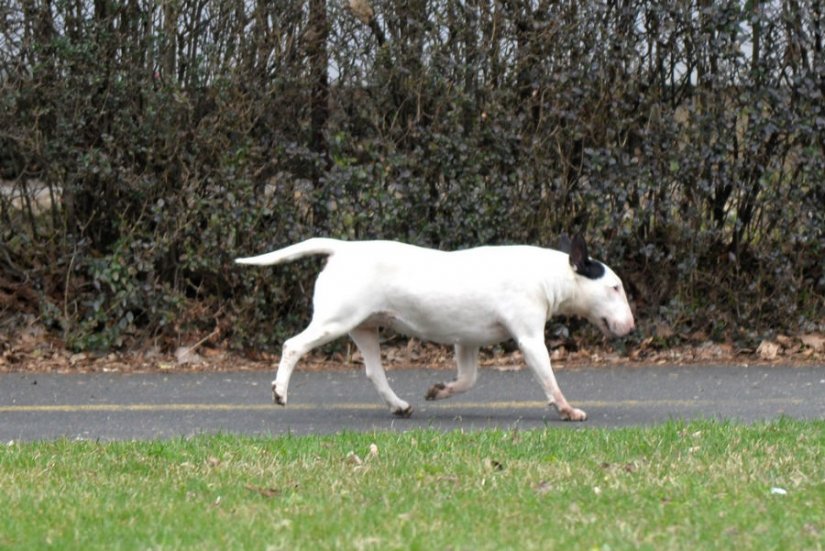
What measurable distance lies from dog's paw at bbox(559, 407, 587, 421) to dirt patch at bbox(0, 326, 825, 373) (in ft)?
8.24

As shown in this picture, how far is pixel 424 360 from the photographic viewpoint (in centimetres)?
1119

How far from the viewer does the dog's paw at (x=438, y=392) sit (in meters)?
8.70

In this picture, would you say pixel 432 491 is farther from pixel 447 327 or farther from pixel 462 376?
pixel 462 376

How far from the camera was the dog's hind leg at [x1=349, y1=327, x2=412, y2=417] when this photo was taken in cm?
857

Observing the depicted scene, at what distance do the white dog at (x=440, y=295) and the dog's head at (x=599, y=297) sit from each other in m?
0.01

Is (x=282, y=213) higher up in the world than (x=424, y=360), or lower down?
higher up

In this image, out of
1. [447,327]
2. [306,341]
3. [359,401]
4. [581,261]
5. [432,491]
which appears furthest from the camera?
[359,401]

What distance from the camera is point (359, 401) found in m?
9.37

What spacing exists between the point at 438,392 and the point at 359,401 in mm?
806

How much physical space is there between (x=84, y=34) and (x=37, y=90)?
1.70 feet

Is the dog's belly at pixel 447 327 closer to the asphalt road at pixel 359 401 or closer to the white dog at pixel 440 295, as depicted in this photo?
the white dog at pixel 440 295

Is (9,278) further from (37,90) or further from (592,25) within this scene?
(592,25)

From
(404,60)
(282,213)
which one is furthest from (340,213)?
(404,60)

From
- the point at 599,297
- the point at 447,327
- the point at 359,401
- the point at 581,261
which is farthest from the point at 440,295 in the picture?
the point at 359,401
